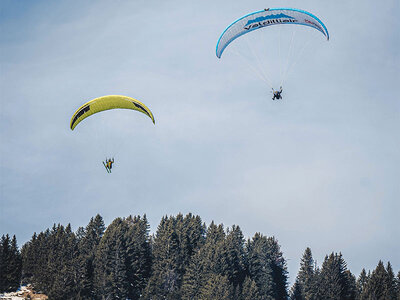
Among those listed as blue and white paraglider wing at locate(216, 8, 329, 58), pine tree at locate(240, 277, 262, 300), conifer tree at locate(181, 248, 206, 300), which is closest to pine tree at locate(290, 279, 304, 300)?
pine tree at locate(240, 277, 262, 300)

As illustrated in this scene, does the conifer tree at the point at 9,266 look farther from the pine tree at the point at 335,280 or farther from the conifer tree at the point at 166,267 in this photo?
the pine tree at the point at 335,280

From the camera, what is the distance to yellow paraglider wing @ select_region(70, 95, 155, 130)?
76.3 meters

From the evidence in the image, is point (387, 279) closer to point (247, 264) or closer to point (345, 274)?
point (345, 274)

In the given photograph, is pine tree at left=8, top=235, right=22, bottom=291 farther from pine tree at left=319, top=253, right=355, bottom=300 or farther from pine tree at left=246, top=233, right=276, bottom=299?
pine tree at left=319, top=253, right=355, bottom=300

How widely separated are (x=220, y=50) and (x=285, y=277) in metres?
55.4

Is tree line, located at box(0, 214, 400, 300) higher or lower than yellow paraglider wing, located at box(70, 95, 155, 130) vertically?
lower

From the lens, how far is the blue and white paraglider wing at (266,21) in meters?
69.4

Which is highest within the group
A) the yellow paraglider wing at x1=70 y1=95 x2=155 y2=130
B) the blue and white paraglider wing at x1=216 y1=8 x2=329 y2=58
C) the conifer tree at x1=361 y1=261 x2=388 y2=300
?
the blue and white paraglider wing at x1=216 y1=8 x2=329 y2=58

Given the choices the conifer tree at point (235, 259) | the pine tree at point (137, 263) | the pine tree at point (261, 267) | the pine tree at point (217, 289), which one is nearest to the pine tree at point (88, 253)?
the pine tree at point (137, 263)

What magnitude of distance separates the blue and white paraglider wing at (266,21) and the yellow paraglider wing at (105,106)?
37.3 ft

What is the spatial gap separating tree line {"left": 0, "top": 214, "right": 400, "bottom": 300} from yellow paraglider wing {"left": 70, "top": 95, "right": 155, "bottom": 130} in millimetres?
21756

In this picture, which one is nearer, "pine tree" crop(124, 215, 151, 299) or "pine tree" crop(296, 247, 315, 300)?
"pine tree" crop(124, 215, 151, 299)

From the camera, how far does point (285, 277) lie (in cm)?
11494

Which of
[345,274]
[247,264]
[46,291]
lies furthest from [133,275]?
[345,274]
